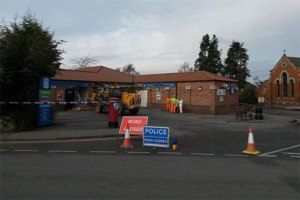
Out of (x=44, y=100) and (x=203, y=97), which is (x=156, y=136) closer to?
(x=44, y=100)

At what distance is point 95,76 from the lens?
4566 cm

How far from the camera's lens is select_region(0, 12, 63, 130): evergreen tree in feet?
61.0

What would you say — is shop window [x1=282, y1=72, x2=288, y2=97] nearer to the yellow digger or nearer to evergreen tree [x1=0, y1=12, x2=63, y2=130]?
the yellow digger

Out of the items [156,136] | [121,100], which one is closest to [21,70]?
[156,136]

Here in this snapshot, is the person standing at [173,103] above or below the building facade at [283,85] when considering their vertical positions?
below

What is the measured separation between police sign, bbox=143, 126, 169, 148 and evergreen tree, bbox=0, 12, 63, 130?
7350 mm

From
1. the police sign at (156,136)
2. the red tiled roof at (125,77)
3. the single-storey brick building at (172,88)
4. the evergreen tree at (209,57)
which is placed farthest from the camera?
the evergreen tree at (209,57)

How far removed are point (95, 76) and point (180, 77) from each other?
32.7ft

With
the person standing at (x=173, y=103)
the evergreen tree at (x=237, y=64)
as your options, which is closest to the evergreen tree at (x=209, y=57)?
the evergreen tree at (x=237, y=64)

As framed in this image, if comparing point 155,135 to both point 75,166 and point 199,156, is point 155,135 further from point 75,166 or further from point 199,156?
point 75,166

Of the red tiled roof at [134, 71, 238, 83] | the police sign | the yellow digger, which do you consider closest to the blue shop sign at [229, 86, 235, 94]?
the red tiled roof at [134, 71, 238, 83]

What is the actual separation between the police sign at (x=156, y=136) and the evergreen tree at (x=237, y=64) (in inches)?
2400

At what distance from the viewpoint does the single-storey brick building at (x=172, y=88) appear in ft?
125

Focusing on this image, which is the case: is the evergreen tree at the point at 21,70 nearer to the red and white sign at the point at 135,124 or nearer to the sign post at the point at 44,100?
the sign post at the point at 44,100
